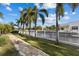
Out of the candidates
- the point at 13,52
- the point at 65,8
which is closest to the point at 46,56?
the point at 13,52

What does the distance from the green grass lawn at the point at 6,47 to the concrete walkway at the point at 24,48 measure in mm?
82

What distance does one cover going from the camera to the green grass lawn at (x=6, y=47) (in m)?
5.02

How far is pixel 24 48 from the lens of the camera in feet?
16.8

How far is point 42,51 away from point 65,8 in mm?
978

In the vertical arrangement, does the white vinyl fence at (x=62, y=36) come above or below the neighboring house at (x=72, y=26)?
below

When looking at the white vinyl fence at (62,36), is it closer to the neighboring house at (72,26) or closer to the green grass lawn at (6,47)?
the neighboring house at (72,26)

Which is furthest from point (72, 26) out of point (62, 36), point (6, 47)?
point (6, 47)

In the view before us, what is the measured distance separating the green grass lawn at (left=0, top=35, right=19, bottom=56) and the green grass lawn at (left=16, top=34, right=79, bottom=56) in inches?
9.8

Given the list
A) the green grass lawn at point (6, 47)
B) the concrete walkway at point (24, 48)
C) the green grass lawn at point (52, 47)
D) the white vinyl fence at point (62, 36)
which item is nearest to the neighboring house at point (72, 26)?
the white vinyl fence at point (62, 36)

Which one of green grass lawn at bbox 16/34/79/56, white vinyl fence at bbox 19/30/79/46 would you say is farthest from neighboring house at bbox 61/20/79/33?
green grass lawn at bbox 16/34/79/56

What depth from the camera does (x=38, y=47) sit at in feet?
16.9

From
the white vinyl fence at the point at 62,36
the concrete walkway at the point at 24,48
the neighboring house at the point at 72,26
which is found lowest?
the concrete walkway at the point at 24,48

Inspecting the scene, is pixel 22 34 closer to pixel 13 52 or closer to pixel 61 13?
pixel 13 52

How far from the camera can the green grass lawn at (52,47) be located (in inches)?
198
